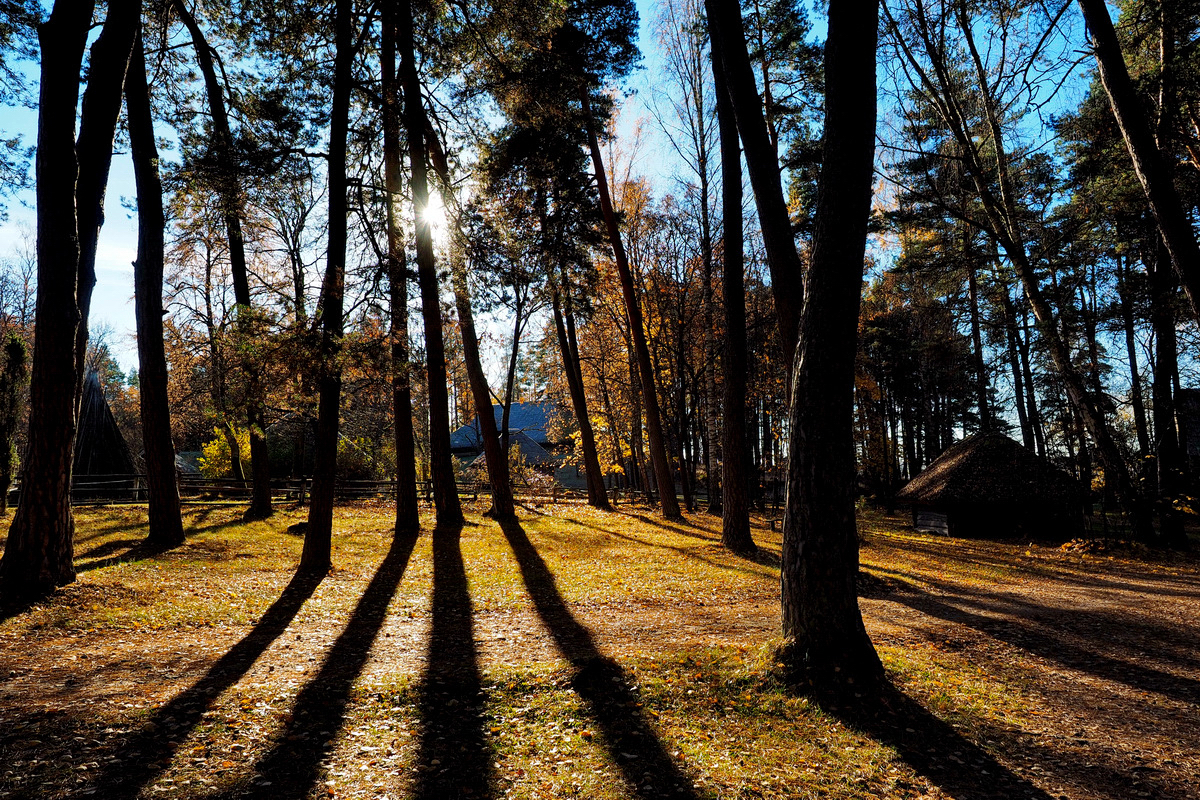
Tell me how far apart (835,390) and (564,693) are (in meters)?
3.25

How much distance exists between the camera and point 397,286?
11.0 metres

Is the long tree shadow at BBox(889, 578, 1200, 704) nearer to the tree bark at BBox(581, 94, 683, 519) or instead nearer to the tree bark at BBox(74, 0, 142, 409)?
the tree bark at BBox(581, 94, 683, 519)

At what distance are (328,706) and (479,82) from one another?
35.4 ft

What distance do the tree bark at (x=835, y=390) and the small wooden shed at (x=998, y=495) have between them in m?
16.0

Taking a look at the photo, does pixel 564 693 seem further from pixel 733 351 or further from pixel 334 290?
pixel 733 351

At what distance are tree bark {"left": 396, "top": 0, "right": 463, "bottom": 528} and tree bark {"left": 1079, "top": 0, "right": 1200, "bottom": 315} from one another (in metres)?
11.5

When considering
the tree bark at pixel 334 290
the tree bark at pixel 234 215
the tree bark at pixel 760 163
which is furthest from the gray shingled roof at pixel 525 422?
the tree bark at pixel 760 163

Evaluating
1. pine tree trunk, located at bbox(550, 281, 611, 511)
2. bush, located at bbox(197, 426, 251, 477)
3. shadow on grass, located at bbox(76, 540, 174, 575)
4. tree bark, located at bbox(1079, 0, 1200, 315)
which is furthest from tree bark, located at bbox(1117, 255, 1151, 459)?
bush, located at bbox(197, 426, 251, 477)

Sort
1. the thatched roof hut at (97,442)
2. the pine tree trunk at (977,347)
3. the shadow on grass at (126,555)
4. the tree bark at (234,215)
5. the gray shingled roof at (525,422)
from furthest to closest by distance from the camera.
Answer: the gray shingled roof at (525,422) → the pine tree trunk at (977,347) → the thatched roof hut at (97,442) → the tree bark at (234,215) → the shadow on grass at (126,555)

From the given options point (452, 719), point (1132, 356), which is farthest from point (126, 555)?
point (1132, 356)

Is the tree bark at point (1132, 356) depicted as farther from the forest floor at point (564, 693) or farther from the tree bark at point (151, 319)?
the tree bark at point (151, 319)

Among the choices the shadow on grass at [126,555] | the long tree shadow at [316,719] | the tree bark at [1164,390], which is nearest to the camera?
the long tree shadow at [316,719]

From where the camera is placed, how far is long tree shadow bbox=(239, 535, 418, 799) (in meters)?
3.34

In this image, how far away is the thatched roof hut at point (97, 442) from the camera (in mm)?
19828
